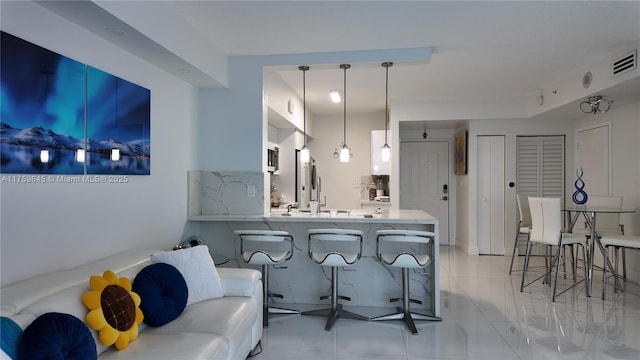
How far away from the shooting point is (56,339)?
1611mm

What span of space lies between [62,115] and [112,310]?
1.14m

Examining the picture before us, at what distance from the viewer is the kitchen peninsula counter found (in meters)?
4.03

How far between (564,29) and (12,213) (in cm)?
417

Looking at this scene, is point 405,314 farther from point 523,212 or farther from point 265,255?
point 523,212

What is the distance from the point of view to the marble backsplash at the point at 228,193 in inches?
166

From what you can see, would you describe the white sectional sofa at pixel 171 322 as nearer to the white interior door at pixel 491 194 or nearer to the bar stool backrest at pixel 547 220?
the bar stool backrest at pixel 547 220

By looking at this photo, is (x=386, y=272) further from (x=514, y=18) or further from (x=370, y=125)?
(x=370, y=125)

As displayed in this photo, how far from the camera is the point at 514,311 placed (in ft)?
12.9

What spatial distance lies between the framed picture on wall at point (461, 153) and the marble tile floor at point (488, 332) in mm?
2785

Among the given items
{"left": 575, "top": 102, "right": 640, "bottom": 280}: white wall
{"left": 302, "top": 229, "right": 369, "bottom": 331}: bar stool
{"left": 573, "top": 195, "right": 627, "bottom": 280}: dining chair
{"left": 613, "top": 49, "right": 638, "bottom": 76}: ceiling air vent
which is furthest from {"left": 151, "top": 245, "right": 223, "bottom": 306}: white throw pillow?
{"left": 575, "top": 102, "right": 640, "bottom": 280}: white wall

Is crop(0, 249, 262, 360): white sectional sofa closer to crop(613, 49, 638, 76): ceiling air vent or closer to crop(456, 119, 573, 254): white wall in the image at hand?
crop(613, 49, 638, 76): ceiling air vent

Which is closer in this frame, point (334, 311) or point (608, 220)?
point (334, 311)

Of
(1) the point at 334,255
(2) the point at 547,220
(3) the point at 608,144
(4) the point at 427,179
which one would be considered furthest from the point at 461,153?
(1) the point at 334,255

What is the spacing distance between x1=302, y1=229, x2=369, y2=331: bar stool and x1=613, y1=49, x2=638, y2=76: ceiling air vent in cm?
296
